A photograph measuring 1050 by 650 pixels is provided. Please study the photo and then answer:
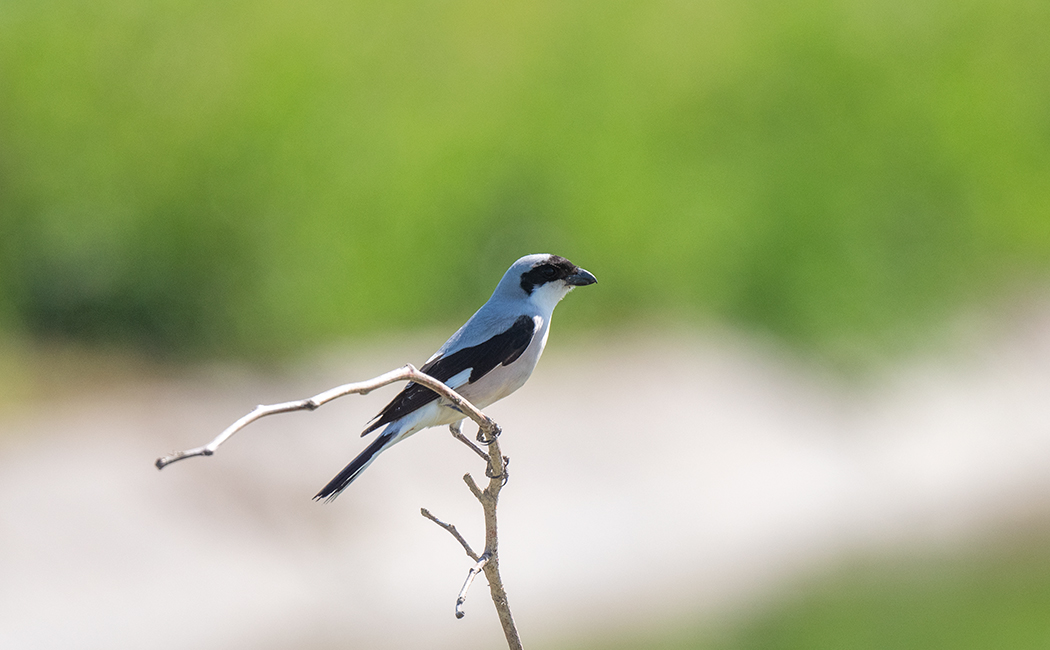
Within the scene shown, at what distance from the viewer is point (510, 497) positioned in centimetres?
800

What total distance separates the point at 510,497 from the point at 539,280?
452cm

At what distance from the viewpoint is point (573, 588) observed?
809 cm

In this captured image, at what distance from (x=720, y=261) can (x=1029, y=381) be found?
8.70 feet

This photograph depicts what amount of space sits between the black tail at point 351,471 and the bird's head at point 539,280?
532mm

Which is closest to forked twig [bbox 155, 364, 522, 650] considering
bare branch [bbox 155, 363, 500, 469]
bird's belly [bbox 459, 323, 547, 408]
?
bare branch [bbox 155, 363, 500, 469]

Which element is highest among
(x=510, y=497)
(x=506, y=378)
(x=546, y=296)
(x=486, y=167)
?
(x=486, y=167)

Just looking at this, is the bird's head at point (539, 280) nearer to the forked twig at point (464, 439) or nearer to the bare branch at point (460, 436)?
the bare branch at point (460, 436)

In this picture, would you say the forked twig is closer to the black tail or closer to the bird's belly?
the black tail

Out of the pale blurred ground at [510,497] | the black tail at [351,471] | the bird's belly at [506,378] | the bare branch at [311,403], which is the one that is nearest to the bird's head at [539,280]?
the bird's belly at [506,378]

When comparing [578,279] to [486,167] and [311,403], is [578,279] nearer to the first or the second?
[311,403]

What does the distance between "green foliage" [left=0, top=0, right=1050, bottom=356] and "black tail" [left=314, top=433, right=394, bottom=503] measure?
19.8ft

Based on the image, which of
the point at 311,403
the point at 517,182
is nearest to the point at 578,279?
the point at 311,403

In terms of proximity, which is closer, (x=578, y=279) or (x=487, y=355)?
(x=487, y=355)

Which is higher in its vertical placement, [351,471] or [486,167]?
[486,167]
